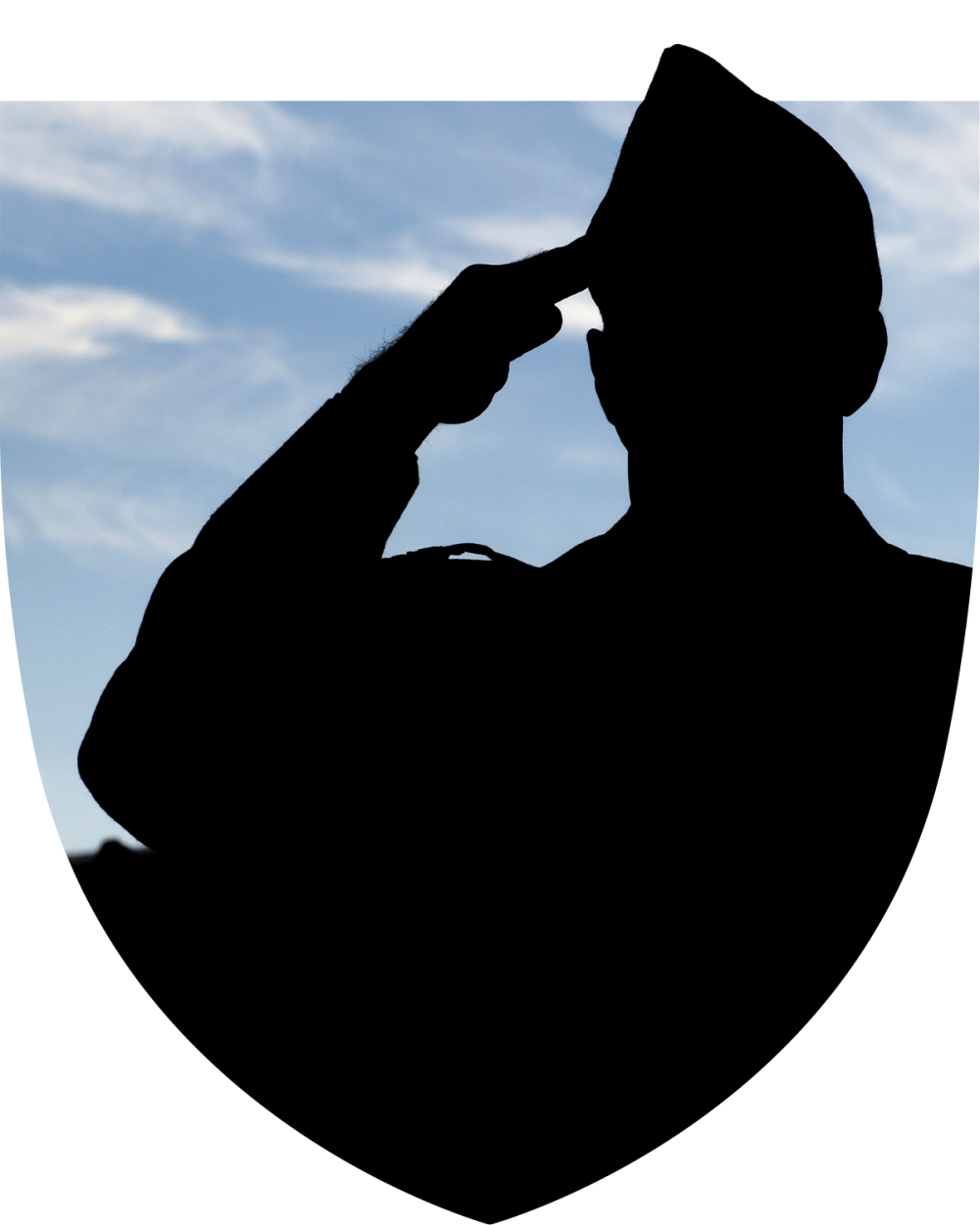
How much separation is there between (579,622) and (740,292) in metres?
0.32

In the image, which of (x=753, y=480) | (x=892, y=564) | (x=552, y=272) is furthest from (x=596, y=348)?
(x=892, y=564)

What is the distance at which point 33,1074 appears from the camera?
91cm

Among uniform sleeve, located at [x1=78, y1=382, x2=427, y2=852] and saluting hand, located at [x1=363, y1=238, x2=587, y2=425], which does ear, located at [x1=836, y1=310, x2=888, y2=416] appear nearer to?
saluting hand, located at [x1=363, y1=238, x2=587, y2=425]

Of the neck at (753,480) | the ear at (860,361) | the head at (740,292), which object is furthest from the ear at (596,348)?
the ear at (860,361)

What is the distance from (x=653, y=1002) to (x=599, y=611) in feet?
1.08

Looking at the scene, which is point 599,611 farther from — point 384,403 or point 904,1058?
point 904,1058

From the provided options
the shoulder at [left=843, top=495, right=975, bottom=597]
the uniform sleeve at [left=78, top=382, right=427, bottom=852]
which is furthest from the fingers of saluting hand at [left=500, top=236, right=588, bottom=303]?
the shoulder at [left=843, top=495, right=975, bottom=597]

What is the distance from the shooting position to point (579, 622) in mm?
980

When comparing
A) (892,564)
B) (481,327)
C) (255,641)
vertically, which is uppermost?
(481,327)

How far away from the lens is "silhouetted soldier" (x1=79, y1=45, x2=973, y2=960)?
33.7 inches

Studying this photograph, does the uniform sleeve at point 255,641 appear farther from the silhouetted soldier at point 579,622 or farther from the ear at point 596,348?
the ear at point 596,348

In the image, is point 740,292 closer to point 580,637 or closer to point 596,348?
point 596,348

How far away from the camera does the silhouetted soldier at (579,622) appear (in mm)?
855
